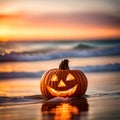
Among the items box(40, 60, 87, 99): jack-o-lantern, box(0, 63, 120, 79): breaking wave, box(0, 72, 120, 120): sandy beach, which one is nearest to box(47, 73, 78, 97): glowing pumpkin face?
box(40, 60, 87, 99): jack-o-lantern

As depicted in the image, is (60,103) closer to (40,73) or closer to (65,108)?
(65,108)

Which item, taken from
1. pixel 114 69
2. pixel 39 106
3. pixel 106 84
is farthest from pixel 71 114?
pixel 114 69

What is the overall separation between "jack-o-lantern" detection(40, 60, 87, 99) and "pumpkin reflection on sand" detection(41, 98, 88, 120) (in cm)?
23

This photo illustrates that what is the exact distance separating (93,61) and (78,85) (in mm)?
3302

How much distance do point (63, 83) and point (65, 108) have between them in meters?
1.34

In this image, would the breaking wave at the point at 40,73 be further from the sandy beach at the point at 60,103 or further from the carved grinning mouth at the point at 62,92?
the carved grinning mouth at the point at 62,92

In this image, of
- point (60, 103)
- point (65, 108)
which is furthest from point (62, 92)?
point (65, 108)

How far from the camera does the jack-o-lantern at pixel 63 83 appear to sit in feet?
26.0

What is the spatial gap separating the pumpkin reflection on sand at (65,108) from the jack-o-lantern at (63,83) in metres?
0.23

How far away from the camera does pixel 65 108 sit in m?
6.64

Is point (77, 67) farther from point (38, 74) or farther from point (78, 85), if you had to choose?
point (78, 85)

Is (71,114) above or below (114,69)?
below

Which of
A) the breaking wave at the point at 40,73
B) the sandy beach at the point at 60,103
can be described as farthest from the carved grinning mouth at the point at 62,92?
the breaking wave at the point at 40,73

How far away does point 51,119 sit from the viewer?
565 cm
